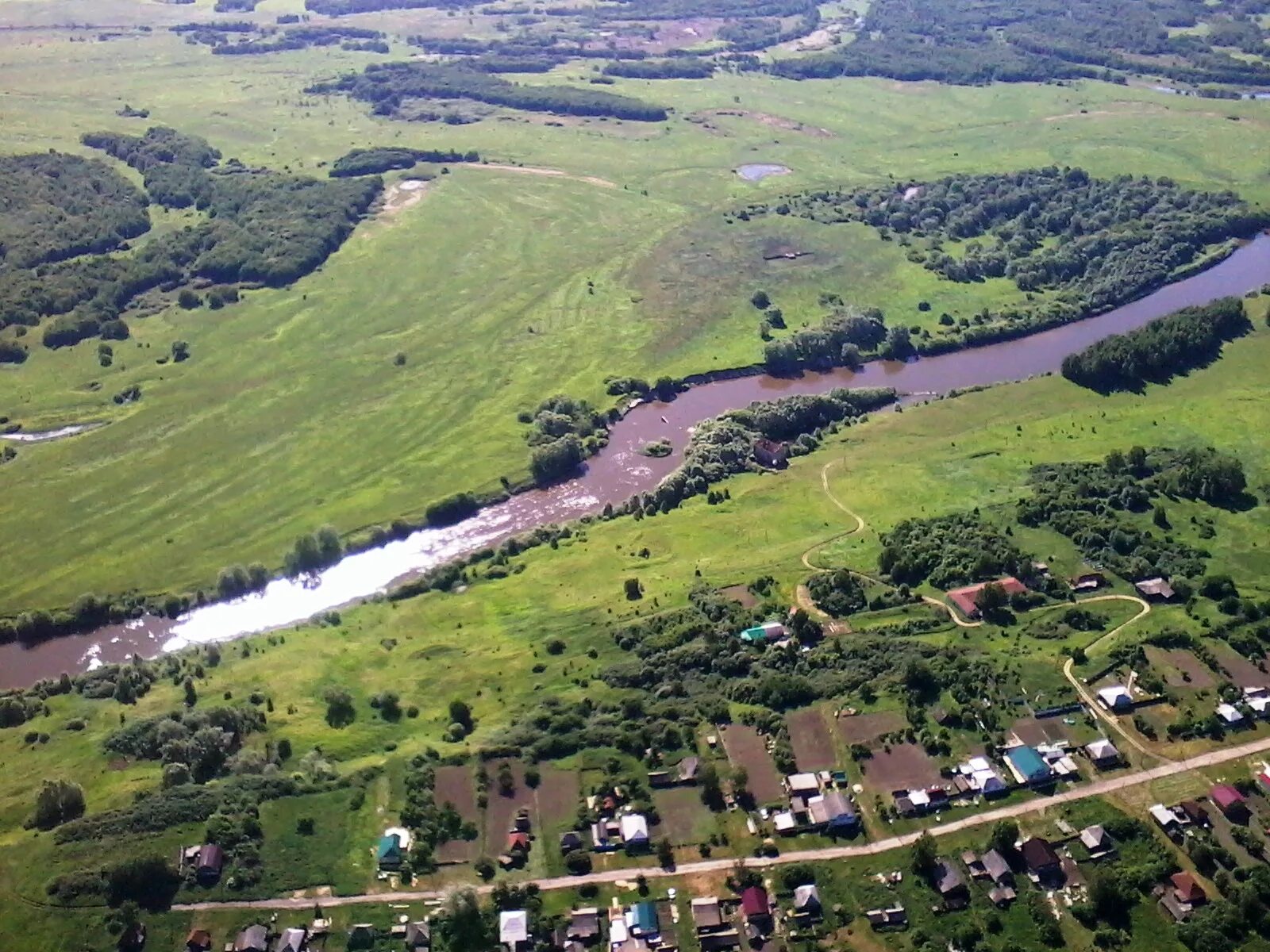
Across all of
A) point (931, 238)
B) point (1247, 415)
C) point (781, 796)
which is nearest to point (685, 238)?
point (931, 238)

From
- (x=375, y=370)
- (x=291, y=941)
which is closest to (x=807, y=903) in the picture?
(x=291, y=941)

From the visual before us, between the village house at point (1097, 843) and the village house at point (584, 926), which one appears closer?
the village house at point (584, 926)

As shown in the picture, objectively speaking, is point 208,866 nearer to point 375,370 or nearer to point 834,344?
point 375,370

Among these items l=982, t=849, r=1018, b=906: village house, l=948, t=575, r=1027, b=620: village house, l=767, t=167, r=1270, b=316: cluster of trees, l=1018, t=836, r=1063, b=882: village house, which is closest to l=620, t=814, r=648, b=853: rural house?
l=982, t=849, r=1018, b=906: village house

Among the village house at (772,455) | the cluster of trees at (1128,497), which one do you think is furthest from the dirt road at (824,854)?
the village house at (772,455)

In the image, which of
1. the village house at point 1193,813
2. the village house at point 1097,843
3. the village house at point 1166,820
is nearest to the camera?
the village house at point 1097,843

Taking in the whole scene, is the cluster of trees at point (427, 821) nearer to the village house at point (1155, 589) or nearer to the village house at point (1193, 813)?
the village house at point (1193, 813)
